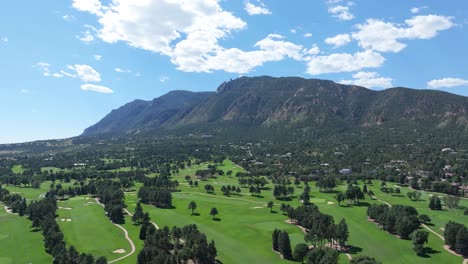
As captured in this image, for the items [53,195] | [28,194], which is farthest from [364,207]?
[28,194]

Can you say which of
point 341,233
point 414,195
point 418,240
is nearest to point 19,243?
point 341,233

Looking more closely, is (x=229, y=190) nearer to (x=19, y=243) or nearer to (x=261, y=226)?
(x=261, y=226)

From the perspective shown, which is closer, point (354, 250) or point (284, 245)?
point (284, 245)

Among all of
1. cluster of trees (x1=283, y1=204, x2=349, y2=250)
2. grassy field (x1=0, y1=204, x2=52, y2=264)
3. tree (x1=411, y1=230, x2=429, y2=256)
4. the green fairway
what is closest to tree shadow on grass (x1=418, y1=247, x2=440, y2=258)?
tree (x1=411, y1=230, x2=429, y2=256)

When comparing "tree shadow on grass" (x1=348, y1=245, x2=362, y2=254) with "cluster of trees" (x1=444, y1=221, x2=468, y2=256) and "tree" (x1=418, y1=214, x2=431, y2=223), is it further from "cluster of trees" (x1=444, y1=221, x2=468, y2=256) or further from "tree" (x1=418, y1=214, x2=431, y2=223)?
"tree" (x1=418, y1=214, x2=431, y2=223)

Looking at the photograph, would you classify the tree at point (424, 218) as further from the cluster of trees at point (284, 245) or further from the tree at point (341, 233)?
the cluster of trees at point (284, 245)

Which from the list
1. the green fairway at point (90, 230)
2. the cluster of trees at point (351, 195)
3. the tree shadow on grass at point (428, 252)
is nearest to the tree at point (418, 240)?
the tree shadow on grass at point (428, 252)

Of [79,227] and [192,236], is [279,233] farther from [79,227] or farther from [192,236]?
[79,227]
